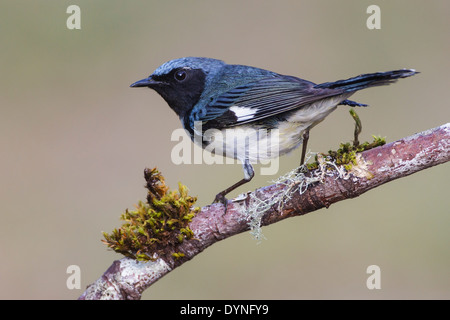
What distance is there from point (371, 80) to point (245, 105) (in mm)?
832

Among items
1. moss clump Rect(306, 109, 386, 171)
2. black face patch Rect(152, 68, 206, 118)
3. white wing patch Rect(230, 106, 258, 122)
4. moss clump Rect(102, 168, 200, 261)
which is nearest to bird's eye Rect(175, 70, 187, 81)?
black face patch Rect(152, 68, 206, 118)

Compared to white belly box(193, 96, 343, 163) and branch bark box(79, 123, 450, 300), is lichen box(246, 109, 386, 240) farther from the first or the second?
white belly box(193, 96, 343, 163)

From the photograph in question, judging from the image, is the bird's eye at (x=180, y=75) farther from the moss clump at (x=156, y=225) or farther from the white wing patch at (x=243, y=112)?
the moss clump at (x=156, y=225)

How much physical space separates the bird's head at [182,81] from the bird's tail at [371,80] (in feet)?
3.06

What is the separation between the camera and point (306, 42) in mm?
7883

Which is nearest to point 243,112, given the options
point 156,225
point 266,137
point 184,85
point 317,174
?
point 266,137

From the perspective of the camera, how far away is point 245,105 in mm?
3545

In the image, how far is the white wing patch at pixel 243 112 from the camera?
11.4 ft

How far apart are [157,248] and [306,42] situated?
5.66 m

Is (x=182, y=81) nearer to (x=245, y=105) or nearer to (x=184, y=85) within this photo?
(x=184, y=85)

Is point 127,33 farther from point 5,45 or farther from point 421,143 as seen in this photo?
point 421,143

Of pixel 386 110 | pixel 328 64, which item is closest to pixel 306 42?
pixel 328 64

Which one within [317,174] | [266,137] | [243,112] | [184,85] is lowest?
[317,174]

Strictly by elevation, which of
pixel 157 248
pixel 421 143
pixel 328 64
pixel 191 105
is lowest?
pixel 157 248
